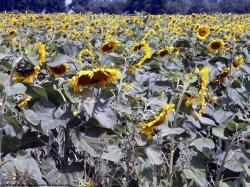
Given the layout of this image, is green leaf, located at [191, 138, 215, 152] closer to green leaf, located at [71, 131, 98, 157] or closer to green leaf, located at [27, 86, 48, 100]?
green leaf, located at [71, 131, 98, 157]

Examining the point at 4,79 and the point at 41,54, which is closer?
the point at 4,79

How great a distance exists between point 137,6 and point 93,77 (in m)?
32.3

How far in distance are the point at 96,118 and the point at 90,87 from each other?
135 mm

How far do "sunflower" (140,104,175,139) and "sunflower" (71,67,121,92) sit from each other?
19cm

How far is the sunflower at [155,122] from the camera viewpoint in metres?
1.98

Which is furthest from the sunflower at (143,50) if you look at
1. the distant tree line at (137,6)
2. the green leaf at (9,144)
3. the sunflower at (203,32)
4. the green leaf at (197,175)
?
the distant tree line at (137,6)

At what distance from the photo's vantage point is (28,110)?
196 cm

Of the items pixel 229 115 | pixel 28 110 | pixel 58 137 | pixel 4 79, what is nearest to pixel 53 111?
pixel 28 110

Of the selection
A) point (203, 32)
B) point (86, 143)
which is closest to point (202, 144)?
point (86, 143)

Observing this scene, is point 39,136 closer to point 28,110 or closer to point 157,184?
point 28,110

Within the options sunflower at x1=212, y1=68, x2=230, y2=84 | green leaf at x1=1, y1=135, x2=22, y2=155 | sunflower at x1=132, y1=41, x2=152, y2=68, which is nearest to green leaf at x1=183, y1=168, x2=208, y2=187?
green leaf at x1=1, y1=135, x2=22, y2=155

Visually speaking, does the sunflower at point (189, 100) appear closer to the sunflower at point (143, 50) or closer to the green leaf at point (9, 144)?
the green leaf at point (9, 144)

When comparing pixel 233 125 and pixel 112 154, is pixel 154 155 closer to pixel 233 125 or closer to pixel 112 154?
pixel 112 154

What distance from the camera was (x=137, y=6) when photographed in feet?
111
